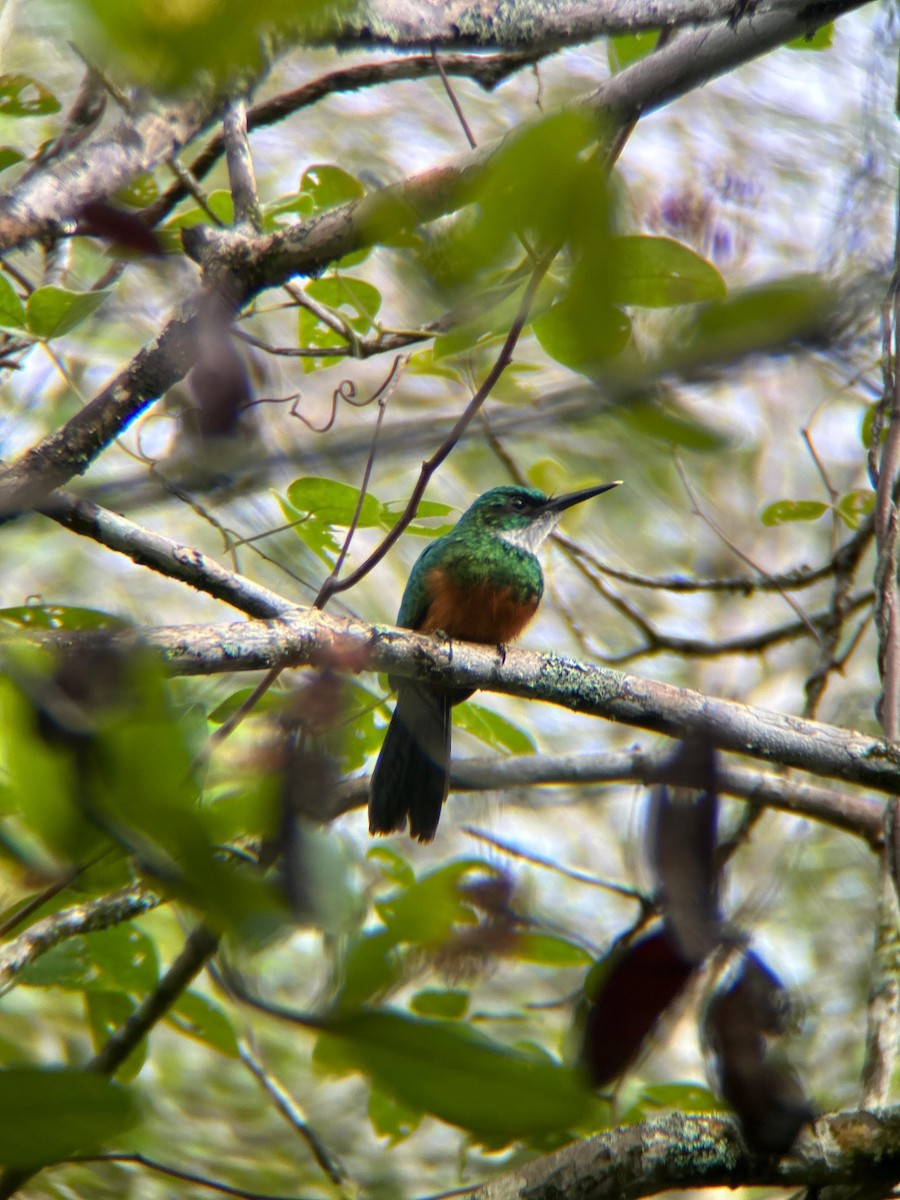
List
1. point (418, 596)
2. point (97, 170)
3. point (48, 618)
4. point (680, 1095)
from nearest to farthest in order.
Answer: point (97, 170)
point (48, 618)
point (680, 1095)
point (418, 596)

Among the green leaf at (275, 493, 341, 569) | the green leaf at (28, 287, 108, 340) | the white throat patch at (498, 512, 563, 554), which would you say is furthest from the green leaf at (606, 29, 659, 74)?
the white throat patch at (498, 512, 563, 554)

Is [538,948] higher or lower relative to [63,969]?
higher

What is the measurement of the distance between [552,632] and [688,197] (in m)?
5.38

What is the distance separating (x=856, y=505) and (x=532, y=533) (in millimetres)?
1133

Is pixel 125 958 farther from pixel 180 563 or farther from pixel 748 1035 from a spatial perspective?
pixel 748 1035

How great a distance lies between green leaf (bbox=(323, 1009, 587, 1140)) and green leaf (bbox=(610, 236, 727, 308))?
0.30 metres

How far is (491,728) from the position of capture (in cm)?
267

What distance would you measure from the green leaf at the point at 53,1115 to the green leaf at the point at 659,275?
418 mm

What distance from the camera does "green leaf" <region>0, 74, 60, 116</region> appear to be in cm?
234

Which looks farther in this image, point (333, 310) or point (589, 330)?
point (333, 310)

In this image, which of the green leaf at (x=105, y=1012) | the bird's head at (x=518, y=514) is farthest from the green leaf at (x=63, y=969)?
the bird's head at (x=518, y=514)

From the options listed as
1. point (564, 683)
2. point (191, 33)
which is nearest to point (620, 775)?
point (564, 683)

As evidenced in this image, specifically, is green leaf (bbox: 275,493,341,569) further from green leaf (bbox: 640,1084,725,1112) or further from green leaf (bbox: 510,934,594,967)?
green leaf (bbox: 510,934,594,967)

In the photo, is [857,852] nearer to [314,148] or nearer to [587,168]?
[314,148]
